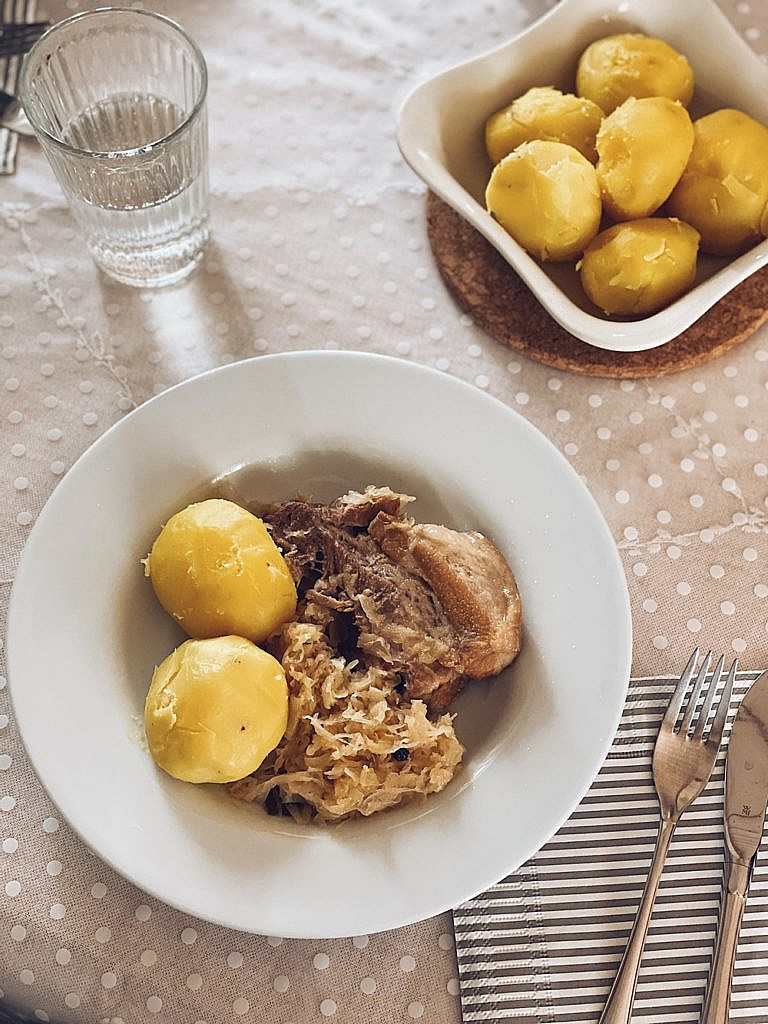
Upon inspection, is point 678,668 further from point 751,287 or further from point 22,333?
point 22,333

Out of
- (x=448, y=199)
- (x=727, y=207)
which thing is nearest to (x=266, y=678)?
(x=448, y=199)

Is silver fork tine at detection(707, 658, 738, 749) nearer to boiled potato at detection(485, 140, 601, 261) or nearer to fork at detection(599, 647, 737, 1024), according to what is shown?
fork at detection(599, 647, 737, 1024)

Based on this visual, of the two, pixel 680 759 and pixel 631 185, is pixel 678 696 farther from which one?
pixel 631 185

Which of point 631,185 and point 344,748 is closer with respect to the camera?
point 344,748

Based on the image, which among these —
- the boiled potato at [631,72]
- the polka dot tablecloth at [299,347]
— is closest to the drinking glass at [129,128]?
the polka dot tablecloth at [299,347]

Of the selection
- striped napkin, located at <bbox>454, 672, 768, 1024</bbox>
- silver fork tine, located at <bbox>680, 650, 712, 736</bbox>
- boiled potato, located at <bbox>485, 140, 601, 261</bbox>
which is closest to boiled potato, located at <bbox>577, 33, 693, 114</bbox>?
boiled potato, located at <bbox>485, 140, 601, 261</bbox>

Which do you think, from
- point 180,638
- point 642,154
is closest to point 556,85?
point 642,154
